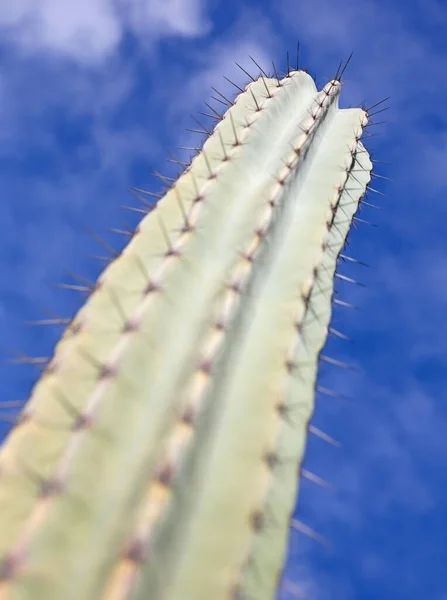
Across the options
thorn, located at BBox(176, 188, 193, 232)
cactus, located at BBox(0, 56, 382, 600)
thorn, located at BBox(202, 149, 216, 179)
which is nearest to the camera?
cactus, located at BBox(0, 56, 382, 600)

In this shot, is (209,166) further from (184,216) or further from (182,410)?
(182,410)

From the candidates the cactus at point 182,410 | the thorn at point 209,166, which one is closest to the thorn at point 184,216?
the cactus at point 182,410

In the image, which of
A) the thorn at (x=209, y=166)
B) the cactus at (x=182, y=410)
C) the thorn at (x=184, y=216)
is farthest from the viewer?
the thorn at (x=209, y=166)

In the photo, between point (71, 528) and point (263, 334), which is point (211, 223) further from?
point (71, 528)

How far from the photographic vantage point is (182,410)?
2.54 meters

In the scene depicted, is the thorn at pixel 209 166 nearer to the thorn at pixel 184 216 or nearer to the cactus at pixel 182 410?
the cactus at pixel 182 410

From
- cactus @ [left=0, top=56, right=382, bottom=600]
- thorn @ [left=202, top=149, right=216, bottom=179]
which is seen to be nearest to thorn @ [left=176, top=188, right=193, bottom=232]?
cactus @ [left=0, top=56, right=382, bottom=600]

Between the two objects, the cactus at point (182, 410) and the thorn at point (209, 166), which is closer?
the cactus at point (182, 410)

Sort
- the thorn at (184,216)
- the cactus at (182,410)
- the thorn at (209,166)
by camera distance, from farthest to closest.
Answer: the thorn at (209,166) < the thorn at (184,216) < the cactus at (182,410)

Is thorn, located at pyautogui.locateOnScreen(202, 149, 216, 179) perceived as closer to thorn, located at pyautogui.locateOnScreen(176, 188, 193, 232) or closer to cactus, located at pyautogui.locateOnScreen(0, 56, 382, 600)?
cactus, located at pyautogui.locateOnScreen(0, 56, 382, 600)

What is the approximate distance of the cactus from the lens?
2.22 m

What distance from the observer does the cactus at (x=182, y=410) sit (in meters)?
2.22

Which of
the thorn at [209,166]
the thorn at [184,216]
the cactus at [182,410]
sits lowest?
the cactus at [182,410]

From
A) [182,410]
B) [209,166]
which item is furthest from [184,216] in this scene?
[182,410]
